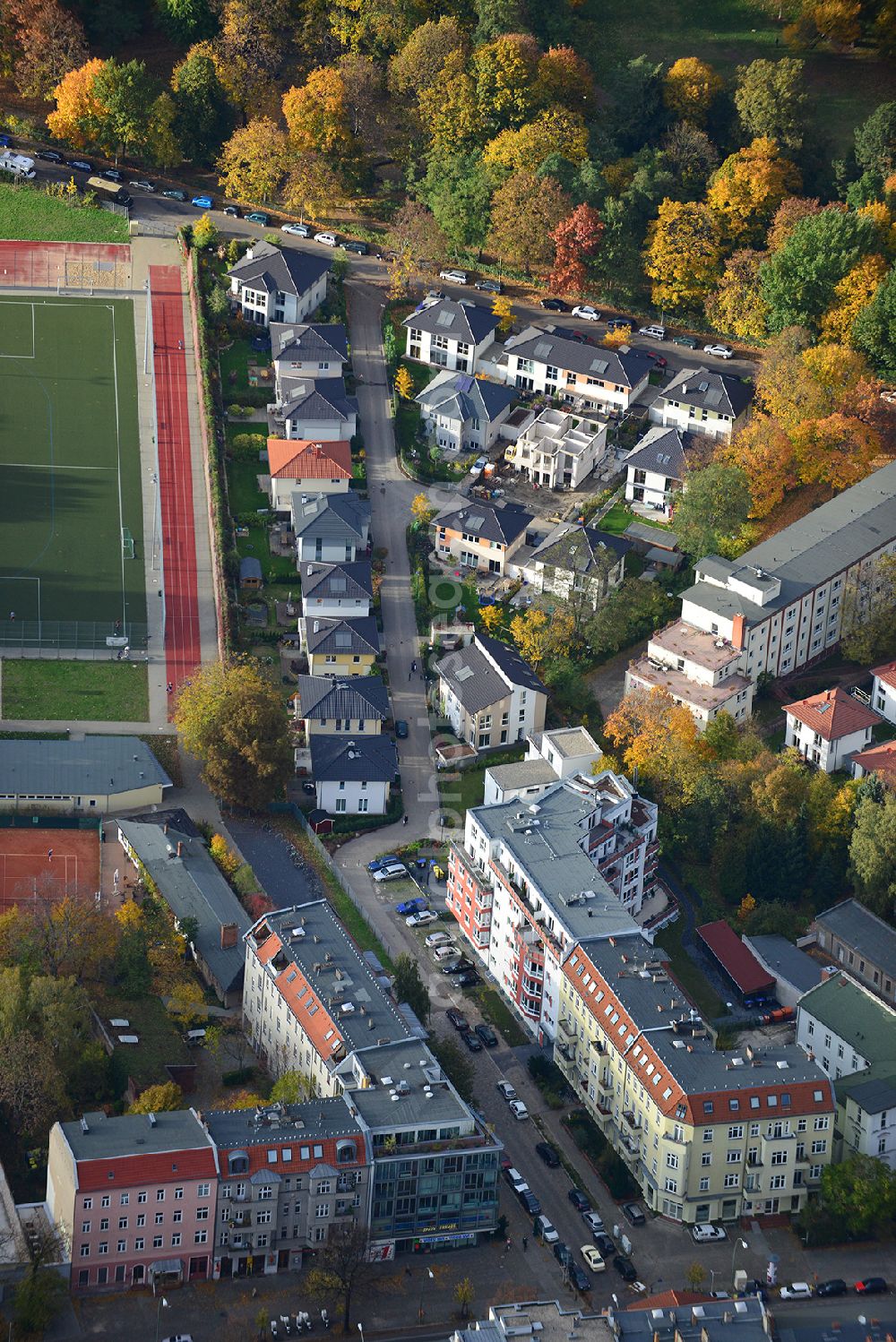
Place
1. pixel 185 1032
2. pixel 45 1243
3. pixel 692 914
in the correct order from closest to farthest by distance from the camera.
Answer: pixel 45 1243, pixel 185 1032, pixel 692 914

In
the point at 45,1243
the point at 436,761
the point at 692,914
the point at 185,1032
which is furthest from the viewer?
the point at 436,761

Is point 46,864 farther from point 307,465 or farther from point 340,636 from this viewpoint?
point 307,465

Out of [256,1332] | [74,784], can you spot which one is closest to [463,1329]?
[256,1332]

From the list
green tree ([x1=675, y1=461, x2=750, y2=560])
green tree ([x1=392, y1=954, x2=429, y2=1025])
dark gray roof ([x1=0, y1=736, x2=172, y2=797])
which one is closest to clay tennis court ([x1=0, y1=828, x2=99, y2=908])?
dark gray roof ([x1=0, y1=736, x2=172, y2=797])

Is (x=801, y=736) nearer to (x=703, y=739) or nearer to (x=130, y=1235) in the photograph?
(x=703, y=739)

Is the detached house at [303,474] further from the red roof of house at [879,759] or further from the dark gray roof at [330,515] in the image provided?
the red roof of house at [879,759]

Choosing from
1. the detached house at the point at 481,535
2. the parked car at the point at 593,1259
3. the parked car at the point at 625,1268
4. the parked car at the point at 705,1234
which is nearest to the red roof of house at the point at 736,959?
the parked car at the point at 705,1234
